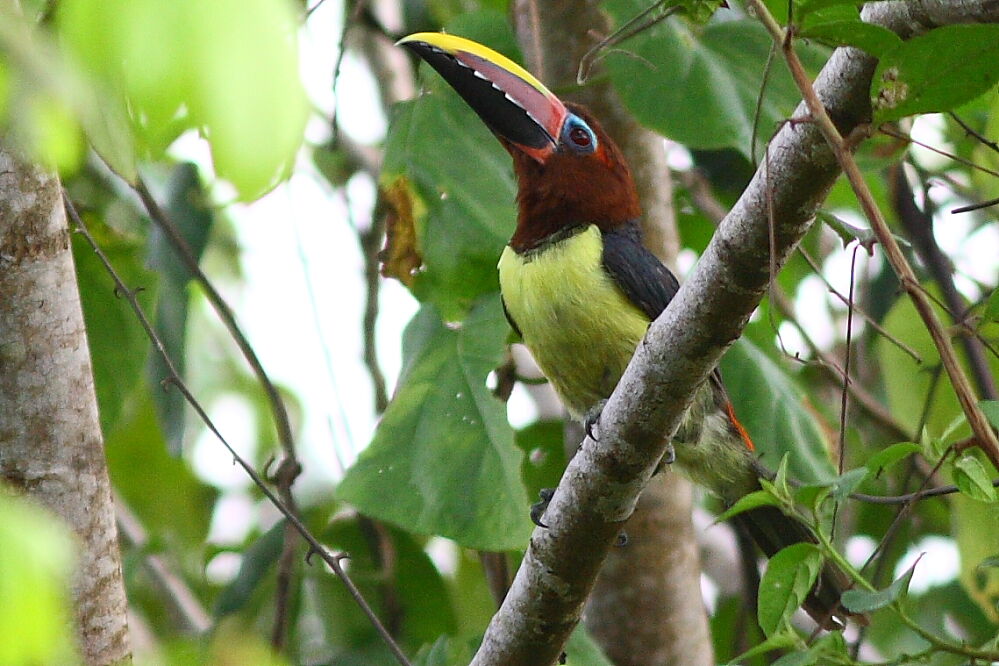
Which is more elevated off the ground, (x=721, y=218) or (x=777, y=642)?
(x=721, y=218)

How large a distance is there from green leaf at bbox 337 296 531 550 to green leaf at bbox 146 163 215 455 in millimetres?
591

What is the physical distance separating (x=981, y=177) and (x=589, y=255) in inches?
40.5

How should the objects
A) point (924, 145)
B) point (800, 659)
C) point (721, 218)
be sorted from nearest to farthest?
point (800, 659)
point (924, 145)
point (721, 218)

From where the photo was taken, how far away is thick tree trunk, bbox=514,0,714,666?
327 centimetres

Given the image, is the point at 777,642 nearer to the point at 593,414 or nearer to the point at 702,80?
the point at 593,414

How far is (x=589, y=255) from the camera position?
9.82ft

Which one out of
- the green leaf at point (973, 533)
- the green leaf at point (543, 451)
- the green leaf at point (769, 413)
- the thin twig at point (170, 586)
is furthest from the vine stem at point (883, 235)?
the thin twig at point (170, 586)

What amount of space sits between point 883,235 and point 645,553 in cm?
180

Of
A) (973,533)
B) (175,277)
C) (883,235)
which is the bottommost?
(973,533)

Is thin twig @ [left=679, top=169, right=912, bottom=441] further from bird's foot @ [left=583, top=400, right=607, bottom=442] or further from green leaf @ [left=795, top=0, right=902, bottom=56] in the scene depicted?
green leaf @ [left=795, top=0, right=902, bottom=56]

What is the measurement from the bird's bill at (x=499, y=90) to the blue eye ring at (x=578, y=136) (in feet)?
0.09

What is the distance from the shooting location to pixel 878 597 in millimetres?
1652

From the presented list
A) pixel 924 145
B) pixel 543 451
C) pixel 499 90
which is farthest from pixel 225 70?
pixel 543 451

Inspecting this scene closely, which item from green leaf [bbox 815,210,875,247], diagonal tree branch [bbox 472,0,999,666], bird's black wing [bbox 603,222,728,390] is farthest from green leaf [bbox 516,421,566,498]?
green leaf [bbox 815,210,875,247]
